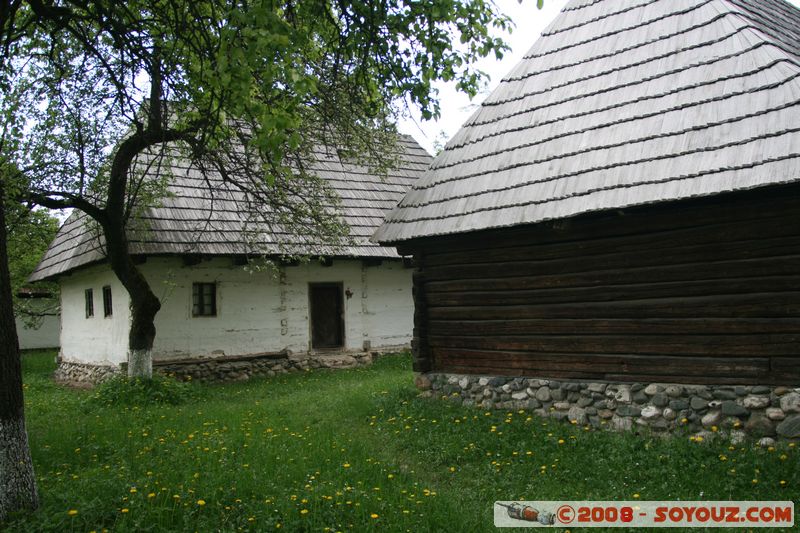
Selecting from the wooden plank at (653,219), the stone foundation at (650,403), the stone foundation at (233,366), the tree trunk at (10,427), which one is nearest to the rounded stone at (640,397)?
the stone foundation at (650,403)

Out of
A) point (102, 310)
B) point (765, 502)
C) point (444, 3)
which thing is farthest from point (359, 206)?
point (765, 502)

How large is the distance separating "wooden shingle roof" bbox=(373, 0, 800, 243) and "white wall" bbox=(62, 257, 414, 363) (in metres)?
5.57

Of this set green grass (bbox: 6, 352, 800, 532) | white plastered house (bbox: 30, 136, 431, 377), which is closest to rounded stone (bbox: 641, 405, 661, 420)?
green grass (bbox: 6, 352, 800, 532)

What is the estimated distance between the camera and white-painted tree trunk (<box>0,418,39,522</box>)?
442cm

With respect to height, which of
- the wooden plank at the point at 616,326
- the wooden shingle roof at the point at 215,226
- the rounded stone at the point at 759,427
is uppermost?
the wooden shingle roof at the point at 215,226

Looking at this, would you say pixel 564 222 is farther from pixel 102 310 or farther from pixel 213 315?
pixel 102 310

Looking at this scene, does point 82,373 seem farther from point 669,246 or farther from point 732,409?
point 732,409

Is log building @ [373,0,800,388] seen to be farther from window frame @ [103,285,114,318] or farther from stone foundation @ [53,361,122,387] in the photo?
window frame @ [103,285,114,318]

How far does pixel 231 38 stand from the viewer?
4.18 metres

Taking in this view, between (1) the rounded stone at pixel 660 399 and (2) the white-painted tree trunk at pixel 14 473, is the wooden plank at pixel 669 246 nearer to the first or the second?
(1) the rounded stone at pixel 660 399

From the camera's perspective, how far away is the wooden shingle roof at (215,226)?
1148 centimetres

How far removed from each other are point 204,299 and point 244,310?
0.77 m

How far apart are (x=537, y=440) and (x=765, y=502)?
208 centimetres

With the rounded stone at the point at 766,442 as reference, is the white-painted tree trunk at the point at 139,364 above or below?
above
